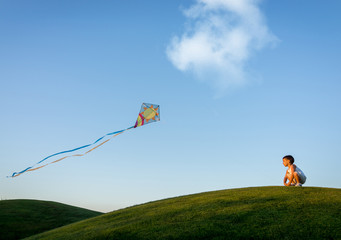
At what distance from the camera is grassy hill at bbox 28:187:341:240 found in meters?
8.78

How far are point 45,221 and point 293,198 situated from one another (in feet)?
90.3

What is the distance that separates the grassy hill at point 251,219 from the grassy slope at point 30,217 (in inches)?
644

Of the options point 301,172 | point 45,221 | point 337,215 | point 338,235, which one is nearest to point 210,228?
point 338,235

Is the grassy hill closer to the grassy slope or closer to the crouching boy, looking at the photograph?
the crouching boy

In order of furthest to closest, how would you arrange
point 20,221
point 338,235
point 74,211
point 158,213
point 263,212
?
point 74,211 < point 20,221 < point 158,213 < point 263,212 < point 338,235

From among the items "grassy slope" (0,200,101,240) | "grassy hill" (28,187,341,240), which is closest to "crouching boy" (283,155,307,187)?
"grassy hill" (28,187,341,240)

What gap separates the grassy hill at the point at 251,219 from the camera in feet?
28.8

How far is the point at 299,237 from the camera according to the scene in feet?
27.0

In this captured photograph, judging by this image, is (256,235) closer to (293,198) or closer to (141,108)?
(293,198)

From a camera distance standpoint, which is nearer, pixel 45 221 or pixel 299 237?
pixel 299 237

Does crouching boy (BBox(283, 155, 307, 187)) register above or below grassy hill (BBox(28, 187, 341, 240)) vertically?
above

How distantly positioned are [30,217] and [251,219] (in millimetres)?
28829

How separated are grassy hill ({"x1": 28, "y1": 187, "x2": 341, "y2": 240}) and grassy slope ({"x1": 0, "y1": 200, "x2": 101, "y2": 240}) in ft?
53.6

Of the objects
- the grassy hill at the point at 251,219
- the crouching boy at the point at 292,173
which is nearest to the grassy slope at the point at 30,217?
the grassy hill at the point at 251,219
